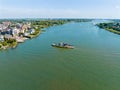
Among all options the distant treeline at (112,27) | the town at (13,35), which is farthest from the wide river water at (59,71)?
the distant treeline at (112,27)

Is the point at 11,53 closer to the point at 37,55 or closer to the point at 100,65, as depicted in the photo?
the point at 37,55

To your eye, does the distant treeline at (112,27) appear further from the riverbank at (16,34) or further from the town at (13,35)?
the town at (13,35)

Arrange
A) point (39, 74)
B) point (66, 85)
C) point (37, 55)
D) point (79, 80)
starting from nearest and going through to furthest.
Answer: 1. point (66, 85)
2. point (79, 80)
3. point (39, 74)
4. point (37, 55)

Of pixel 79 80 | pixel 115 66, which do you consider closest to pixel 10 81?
pixel 79 80

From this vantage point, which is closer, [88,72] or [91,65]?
[88,72]

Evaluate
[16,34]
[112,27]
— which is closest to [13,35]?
[16,34]

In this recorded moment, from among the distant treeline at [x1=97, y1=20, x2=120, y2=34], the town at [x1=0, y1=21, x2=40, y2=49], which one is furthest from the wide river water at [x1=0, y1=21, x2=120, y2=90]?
the distant treeline at [x1=97, y1=20, x2=120, y2=34]

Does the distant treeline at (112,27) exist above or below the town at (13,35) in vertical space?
below

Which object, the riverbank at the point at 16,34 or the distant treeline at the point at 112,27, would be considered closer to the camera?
the riverbank at the point at 16,34

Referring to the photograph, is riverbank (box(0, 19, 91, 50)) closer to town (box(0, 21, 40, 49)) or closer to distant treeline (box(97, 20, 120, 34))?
town (box(0, 21, 40, 49))

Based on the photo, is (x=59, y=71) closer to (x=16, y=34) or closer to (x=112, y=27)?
(x=16, y=34)

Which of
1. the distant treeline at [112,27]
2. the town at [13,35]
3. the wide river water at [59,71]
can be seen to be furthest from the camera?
the distant treeline at [112,27]
